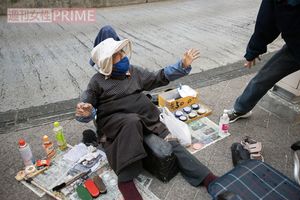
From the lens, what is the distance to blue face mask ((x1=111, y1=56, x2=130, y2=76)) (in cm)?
211

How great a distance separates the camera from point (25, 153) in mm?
2117

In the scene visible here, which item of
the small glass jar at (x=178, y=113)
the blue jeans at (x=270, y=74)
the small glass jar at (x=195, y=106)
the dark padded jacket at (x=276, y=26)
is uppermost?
the dark padded jacket at (x=276, y=26)

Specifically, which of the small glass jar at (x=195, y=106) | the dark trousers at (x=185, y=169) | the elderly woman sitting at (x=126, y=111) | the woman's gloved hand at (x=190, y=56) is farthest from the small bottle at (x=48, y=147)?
the small glass jar at (x=195, y=106)

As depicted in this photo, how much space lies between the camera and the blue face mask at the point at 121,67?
2113mm

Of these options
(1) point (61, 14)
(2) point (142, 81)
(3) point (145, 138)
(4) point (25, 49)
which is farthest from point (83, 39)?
(3) point (145, 138)

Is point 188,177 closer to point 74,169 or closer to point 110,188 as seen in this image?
point 110,188

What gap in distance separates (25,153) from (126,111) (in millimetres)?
844

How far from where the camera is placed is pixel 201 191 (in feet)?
6.51

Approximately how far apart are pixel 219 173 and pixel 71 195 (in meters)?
1.12

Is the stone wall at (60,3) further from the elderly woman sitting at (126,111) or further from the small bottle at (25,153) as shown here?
the small bottle at (25,153)

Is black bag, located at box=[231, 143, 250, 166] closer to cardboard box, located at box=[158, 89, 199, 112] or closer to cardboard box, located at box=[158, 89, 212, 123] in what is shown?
cardboard box, located at box=[158, 89, 212, 123]

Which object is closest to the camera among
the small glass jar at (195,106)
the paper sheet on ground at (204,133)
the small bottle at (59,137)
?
the small bottle at (59,137)

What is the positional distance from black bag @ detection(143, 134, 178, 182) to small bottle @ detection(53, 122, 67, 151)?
2.45 feet

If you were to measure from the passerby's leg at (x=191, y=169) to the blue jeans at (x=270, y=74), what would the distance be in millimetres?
841
